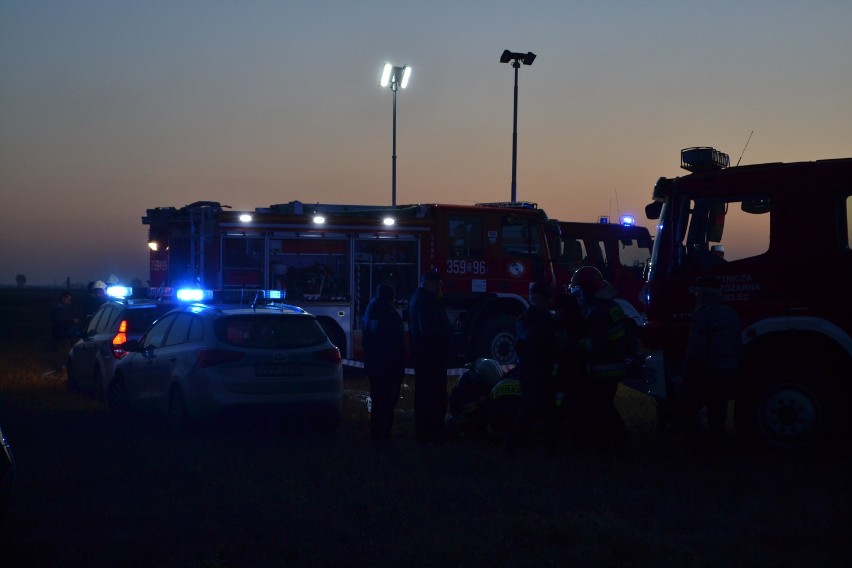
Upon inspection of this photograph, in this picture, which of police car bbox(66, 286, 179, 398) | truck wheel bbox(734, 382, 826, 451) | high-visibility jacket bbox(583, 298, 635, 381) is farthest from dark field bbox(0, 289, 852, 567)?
police car bbox(66, 286, 179, 398)

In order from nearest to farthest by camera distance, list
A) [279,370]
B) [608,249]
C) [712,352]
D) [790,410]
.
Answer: [712,352], [790,410], [279,370], [608,249]

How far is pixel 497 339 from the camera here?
17438 millimetres

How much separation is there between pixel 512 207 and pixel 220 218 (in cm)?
485

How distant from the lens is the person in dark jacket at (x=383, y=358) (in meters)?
10.8

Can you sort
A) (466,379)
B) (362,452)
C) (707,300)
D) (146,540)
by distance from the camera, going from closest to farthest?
1. (146,540)
2. (707,300)
3. (362,452)
4. (466,379)

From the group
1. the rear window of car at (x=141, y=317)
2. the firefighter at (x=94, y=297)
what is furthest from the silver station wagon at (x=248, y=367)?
the firefighter at (x=94, y=297)

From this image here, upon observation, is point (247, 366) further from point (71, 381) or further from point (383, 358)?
point (71, 381)

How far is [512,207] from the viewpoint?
58.0 feet

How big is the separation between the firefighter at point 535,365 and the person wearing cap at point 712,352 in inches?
49.3

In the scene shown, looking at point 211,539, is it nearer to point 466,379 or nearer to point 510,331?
point 466,379

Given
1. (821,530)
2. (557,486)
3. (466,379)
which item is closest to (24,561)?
(557,486)

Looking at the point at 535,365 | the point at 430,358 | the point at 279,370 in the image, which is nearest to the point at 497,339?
the point at 430,358

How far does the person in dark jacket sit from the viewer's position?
10.8 meters

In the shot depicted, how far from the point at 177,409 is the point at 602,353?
477 centimetres
